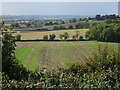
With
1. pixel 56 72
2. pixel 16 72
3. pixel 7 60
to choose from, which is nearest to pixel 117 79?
pixel 56 72

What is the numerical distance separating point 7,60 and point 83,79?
87.0 inches

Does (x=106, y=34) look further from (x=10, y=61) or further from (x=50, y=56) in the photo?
(x=10, y=61)

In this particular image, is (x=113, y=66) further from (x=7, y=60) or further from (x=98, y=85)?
(x=7, y=60)

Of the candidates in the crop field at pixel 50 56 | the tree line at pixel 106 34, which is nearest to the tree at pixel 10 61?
the crop field at pixel 50 56

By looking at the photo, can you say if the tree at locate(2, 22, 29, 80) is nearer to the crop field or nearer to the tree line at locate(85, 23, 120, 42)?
the crop field

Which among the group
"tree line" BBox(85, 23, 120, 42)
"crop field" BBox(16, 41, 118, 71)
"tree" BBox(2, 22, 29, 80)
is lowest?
"crop field" BBox(16, 41, 118, 71)

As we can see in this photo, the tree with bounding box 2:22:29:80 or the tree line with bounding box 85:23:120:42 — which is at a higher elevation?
the tree with bounding box 2:22:29:80

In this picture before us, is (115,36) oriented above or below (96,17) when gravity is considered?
below

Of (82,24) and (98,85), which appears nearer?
(98,85)

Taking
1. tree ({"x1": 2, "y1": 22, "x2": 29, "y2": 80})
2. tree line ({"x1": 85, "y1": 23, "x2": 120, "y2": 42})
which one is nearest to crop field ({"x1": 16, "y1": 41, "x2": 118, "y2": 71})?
tree ({"x1": 2, "y1": 22, "x2": 29, "y2": 80})

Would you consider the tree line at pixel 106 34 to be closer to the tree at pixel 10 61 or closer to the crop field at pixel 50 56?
the crop field at pixel 50 56

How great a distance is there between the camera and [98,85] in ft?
11.1

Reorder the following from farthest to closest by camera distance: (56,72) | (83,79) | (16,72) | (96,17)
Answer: (96,17) < (16,72) < (56,72) < (83,79)

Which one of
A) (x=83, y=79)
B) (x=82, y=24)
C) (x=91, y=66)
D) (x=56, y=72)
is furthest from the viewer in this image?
(x=82, y=24)
